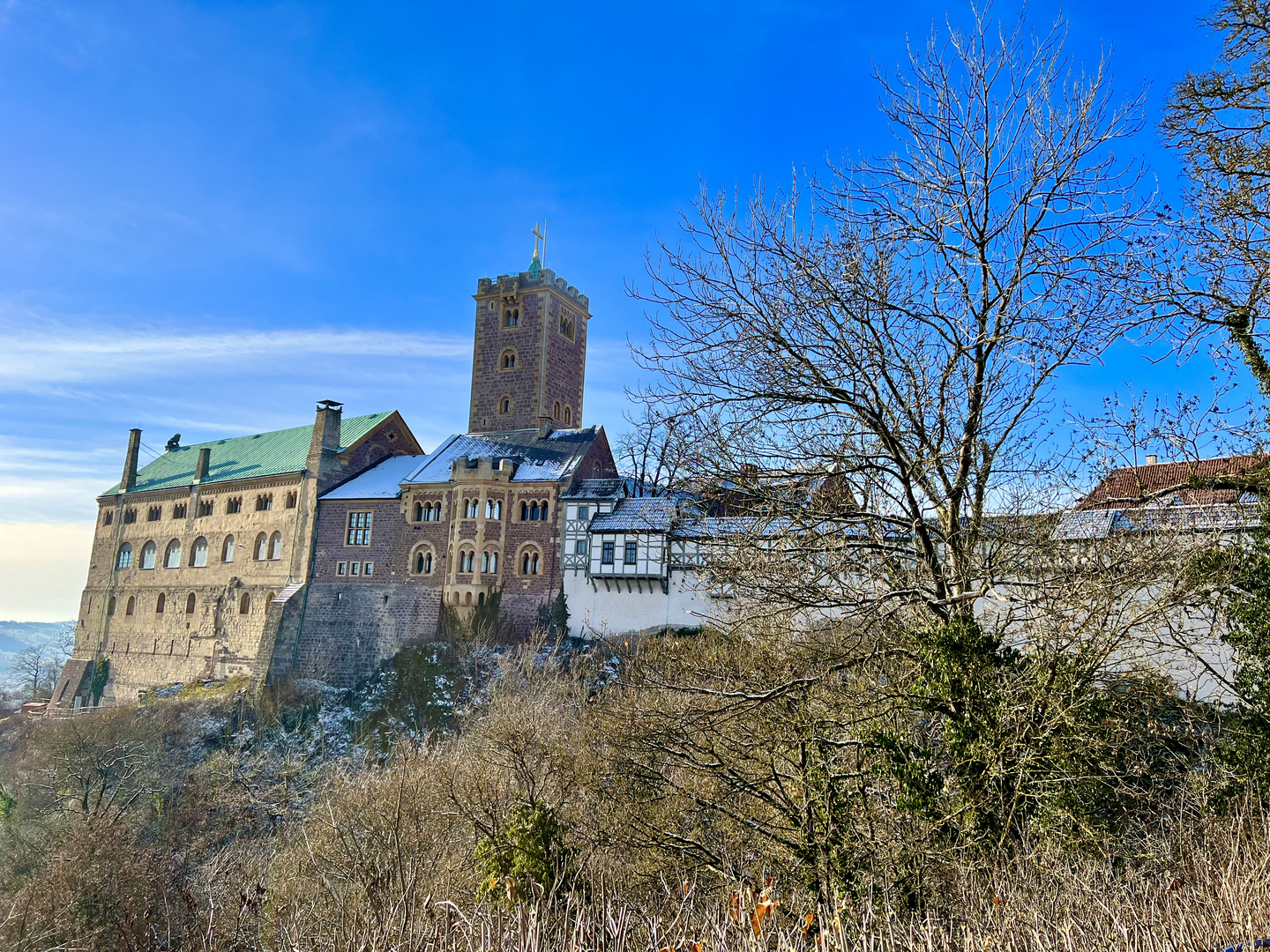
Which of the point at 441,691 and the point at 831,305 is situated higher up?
the point at 831,305

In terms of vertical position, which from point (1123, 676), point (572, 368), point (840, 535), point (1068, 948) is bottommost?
point (1068, 948)

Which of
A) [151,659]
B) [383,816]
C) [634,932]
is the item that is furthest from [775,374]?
[151,659]

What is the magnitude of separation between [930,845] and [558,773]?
428 inches

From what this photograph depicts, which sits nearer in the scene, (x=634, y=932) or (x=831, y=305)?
(x=634, y=932)

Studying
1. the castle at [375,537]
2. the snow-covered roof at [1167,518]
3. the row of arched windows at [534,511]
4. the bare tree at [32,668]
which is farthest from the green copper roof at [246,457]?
the snow-covered roof at [1167,518]

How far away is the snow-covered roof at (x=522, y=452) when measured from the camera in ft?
120

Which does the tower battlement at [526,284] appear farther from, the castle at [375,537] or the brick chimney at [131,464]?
the brick chimney at [131,464]

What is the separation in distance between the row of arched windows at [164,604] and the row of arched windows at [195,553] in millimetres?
1594

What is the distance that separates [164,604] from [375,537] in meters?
14.6

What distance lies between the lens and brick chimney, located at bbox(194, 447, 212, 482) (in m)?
46.2

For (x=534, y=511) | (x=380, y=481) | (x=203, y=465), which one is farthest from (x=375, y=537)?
(x=203, y=465)

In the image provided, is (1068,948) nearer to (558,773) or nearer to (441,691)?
(558,773)

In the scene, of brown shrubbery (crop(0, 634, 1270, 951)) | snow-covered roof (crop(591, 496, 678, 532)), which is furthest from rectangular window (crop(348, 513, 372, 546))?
snow-covered roof (crop(591, 496, 678, 532))

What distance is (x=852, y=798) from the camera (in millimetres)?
8266
